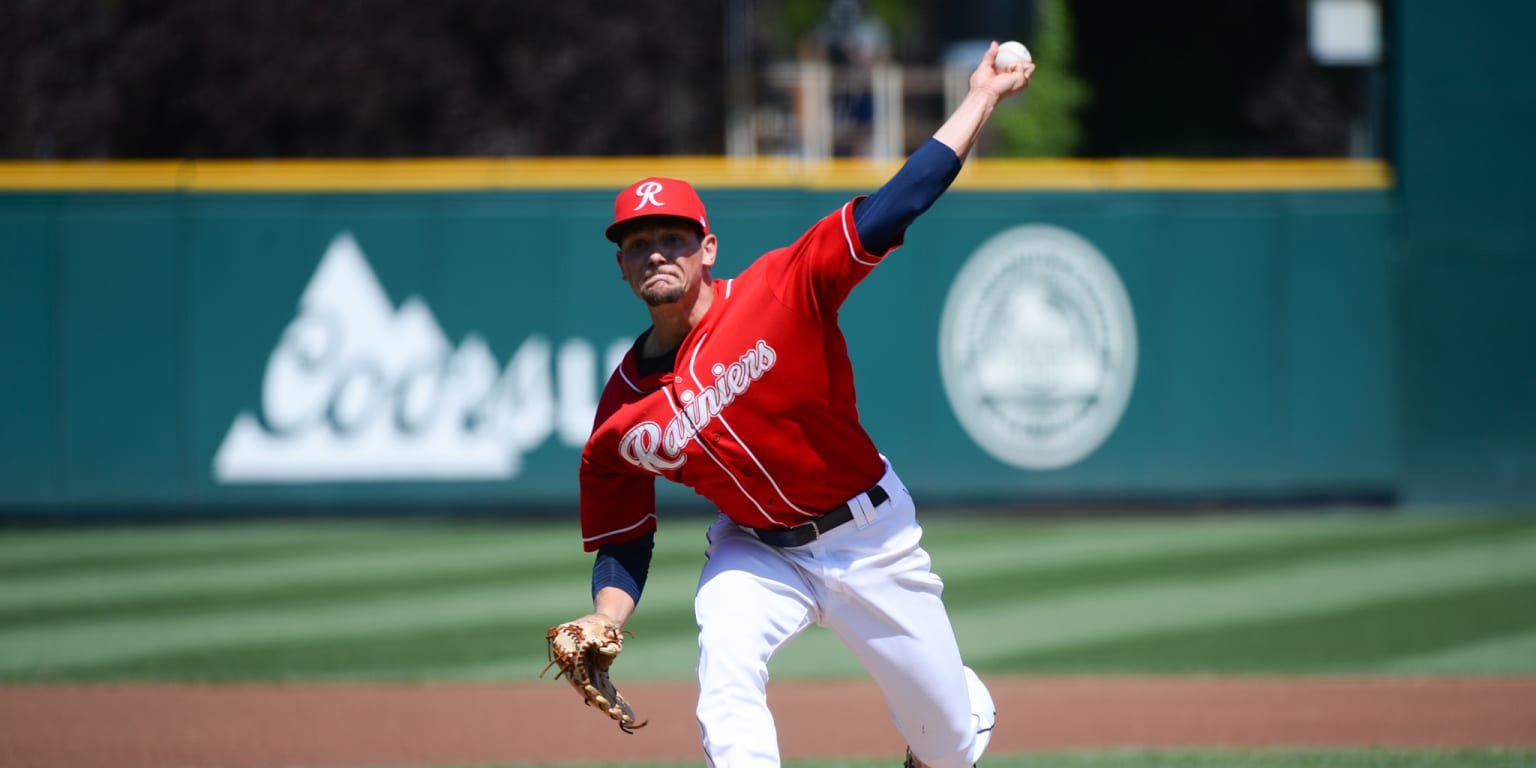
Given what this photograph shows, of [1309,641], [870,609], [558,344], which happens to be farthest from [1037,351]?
[870,609]

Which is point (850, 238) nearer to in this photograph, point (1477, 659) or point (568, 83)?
point (1477, 659)

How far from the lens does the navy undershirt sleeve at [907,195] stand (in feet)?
12.2

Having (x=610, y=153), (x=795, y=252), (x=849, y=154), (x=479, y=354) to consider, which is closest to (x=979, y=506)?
(x=479, y=354)

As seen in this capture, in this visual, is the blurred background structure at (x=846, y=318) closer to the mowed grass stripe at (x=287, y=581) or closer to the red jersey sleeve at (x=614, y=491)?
the mowed grass stripe at (x=287, y=581)

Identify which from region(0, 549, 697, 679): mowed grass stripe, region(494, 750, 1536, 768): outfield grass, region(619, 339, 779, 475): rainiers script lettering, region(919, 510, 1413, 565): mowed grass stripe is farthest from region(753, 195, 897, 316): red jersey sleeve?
region(919, 510, 1413, 565): mowed grass stripe

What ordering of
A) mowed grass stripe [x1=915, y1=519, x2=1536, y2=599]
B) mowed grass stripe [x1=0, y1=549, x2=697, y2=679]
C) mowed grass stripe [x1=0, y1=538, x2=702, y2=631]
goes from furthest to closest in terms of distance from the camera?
mowed grass stripe [x1=915, y1=519, x2=1536, y2=599] < mowed grass stripe [x1=0, y1=538, x2=702, y2=631] < mowed grass stripe [x1=0, y1=549, x2=697, y2=679]

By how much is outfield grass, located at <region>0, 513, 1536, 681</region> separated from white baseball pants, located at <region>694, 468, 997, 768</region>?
3491 millimetres

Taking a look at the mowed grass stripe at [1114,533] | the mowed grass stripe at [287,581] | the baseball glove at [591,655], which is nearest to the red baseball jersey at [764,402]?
the baseball glove at [591,655]

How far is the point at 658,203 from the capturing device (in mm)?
3859

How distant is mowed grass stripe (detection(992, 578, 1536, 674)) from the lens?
7.58 meters

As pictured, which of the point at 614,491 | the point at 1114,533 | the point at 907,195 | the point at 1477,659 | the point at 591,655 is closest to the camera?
the point at 907,195

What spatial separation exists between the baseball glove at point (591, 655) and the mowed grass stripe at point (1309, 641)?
403 cm

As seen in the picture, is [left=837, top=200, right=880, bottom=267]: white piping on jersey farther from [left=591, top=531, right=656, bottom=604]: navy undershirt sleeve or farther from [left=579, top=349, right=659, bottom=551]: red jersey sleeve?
[left=591, top=531, right=656, bottom=604]: navy undershirt sleeve

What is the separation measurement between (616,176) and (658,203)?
8822 mm
